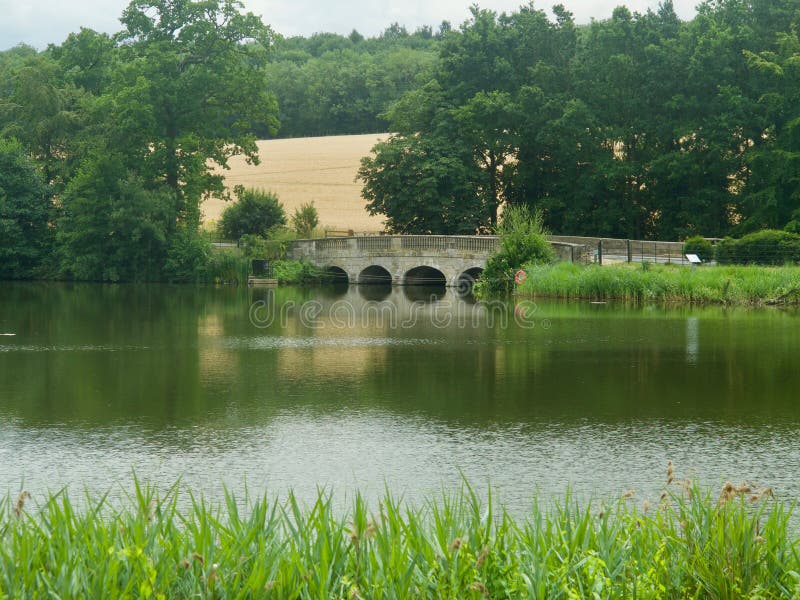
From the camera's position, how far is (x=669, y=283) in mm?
39812

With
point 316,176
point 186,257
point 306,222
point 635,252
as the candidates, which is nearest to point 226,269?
point 186,257

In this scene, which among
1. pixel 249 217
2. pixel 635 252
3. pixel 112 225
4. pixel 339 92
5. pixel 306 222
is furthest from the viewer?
pixel 339 92

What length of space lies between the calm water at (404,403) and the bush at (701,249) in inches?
389

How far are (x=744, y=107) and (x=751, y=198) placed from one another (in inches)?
175

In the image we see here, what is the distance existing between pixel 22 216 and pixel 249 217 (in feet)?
40.3

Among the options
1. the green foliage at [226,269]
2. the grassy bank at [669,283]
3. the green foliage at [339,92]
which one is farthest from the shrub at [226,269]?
the green foliage at [339,92]

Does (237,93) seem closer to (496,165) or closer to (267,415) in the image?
(496,165)

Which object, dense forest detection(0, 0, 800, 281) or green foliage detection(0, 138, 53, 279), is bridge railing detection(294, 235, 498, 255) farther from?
green foliage detection(0, 138, 53, 279)

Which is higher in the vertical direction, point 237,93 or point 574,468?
point 237,93

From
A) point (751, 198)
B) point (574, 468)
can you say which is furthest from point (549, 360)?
point (751, 198)

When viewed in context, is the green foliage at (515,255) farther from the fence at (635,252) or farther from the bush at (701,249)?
the bush at (701,249)

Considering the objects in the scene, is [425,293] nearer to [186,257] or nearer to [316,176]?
[186,257]

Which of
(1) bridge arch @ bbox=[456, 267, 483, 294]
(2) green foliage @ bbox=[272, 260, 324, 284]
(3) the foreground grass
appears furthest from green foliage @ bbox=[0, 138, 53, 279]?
(3) the foreground grass

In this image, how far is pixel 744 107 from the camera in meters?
54.9
